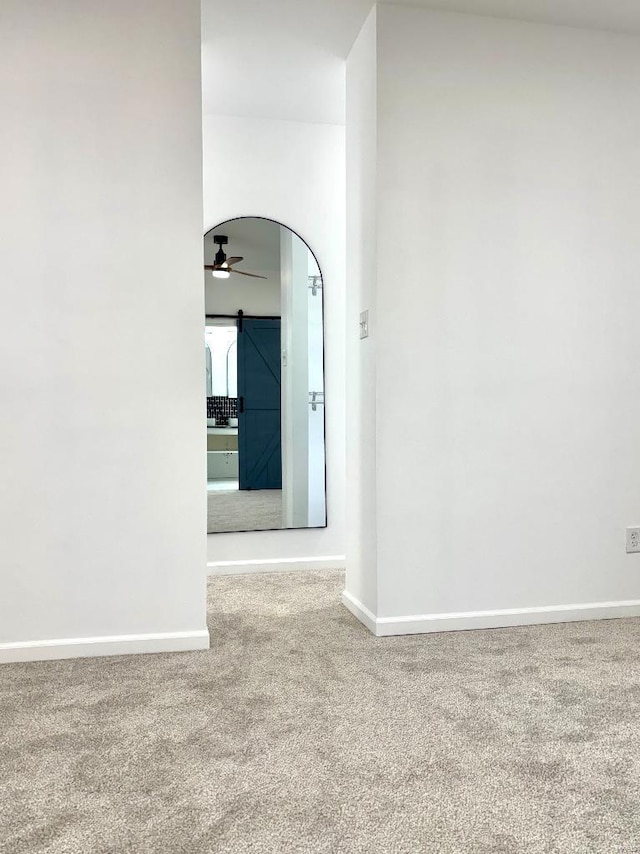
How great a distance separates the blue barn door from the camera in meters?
4.16

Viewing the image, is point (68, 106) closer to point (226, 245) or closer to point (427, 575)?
point (226, 245)

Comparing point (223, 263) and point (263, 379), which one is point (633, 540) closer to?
point (263, 379)

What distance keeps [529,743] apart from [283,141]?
11.3 feet

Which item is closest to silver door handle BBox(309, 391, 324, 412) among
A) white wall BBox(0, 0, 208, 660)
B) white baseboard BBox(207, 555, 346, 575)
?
white baseboard BBox(207, 555, 346, 575)

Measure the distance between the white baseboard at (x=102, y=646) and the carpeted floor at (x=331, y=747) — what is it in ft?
0.21

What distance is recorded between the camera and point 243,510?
4.15 m

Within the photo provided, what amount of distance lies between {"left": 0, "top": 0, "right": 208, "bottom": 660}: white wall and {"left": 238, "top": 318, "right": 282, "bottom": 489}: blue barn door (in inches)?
55.1

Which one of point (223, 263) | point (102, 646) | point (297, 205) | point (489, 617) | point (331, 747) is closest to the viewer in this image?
point (331, 747)

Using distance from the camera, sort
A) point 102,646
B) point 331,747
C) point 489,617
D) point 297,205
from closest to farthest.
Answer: point 331,747
point 102,646
point 489,617
point 297,205

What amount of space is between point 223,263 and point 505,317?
176 cm

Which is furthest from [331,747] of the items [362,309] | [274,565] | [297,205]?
[297,205]

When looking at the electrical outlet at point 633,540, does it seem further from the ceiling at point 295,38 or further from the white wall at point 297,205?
the ceiling at point 295,38

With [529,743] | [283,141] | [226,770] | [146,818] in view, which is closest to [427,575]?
[529,743]

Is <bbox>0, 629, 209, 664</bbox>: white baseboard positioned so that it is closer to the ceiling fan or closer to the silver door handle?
the silver door handle
